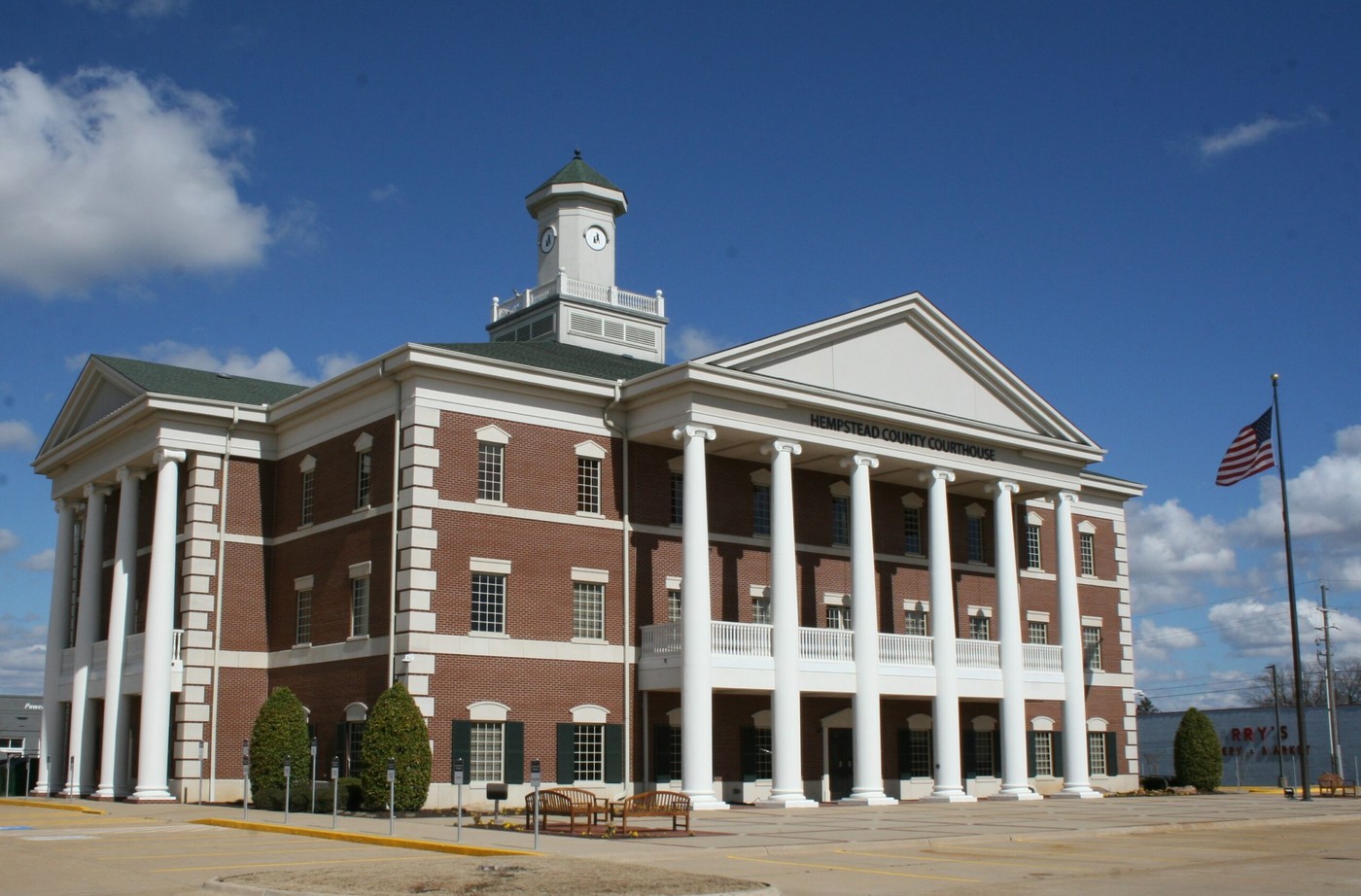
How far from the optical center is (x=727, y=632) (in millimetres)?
38062

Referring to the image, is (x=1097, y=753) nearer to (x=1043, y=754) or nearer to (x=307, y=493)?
(x=1043, y=754)

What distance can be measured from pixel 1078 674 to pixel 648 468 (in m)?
16.1

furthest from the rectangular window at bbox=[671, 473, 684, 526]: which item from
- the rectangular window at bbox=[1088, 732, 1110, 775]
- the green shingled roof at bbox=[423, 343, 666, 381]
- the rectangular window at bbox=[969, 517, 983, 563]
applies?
the rectangular window at bbox=[1088, 732, 1110, 775]

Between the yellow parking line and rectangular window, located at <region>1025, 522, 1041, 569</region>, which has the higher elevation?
rectangular window, located at <region>1025, 522, 1041, 569</region>

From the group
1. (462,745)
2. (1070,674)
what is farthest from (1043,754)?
(462,745)

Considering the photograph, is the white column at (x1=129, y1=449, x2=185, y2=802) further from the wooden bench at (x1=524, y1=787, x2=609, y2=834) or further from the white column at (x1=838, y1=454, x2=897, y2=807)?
the white column at (x1=838, y1=454, x2=897, y2=807)

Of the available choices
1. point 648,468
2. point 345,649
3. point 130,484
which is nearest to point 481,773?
point 345,649

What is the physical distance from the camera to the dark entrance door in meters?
42.8

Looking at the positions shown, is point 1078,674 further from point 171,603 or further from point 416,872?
point 416,872

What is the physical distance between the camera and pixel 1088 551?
5438cm

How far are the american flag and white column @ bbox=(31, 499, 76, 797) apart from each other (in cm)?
3772

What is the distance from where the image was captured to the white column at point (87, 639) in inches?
1736

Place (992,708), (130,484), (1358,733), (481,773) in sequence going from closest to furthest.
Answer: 1. (481,773)
2. (130,484)
3. (992,708)
4. (1358,733)

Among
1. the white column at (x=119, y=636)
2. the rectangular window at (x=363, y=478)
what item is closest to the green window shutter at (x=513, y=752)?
the rectangular window at (x=363, y=478)
